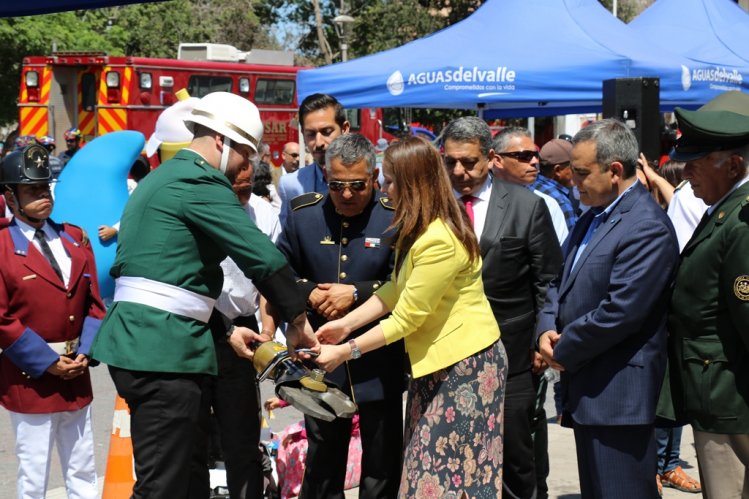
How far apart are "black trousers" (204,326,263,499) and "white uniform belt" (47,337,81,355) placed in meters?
0.71

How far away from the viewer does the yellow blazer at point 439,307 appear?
4332 millimetres

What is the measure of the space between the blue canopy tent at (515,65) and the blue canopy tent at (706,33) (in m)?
0.73

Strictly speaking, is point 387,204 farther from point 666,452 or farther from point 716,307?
point 666,452

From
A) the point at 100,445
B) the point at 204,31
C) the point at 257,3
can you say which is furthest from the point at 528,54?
the point at 257,3

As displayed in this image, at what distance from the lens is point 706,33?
11844 mm

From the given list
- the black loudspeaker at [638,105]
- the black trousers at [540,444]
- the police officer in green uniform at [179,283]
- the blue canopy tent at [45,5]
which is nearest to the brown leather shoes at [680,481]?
the black trousers at [540,444]

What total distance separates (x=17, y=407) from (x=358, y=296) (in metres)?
1.79

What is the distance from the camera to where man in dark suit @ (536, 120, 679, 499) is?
167 inches

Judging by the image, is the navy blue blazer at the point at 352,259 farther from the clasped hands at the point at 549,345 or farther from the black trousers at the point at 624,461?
the black trousers at the point at 624,461

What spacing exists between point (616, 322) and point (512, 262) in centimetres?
117

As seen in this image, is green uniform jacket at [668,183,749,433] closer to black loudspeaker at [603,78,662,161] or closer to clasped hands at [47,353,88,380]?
clasped hands at [47,353,88,380]

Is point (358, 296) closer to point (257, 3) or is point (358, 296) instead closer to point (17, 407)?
point (17, 407)

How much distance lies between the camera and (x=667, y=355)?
14.4ft

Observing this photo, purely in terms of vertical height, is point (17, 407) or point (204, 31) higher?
point (204, 31)
